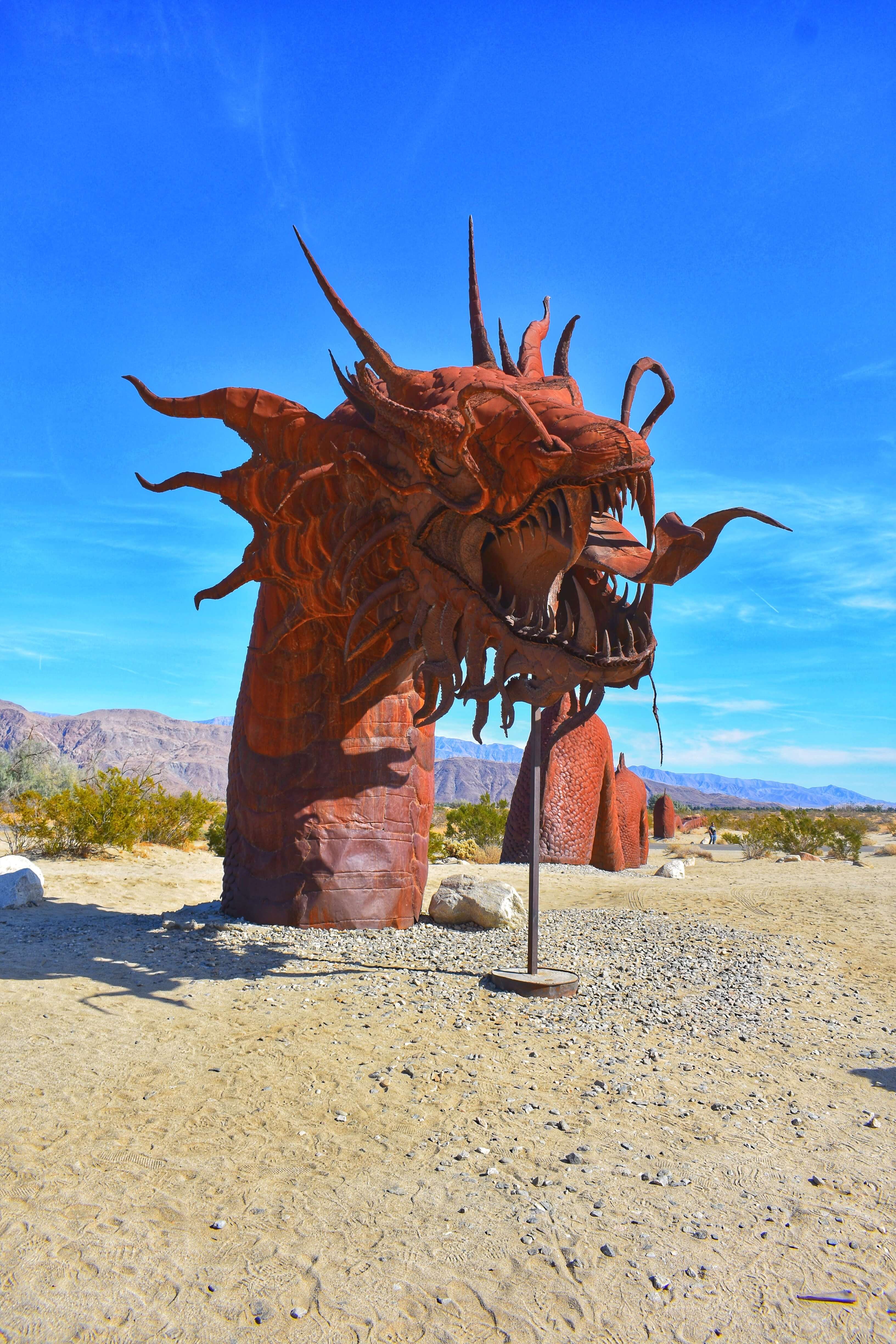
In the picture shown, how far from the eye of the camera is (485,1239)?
2543 mm

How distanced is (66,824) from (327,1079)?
408 inches

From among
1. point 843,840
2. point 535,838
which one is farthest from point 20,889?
point 843,840

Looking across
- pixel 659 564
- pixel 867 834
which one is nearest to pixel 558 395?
pixel 659 564

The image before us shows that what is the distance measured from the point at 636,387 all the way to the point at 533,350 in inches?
51.4

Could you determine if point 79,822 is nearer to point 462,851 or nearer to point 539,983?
point 462,851

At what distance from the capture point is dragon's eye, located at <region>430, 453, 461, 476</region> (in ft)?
13.7

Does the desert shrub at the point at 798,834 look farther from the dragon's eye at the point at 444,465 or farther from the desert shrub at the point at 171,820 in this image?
the dragon's eye at the point at 444,465

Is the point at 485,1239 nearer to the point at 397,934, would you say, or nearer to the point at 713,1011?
the point at 713,1011

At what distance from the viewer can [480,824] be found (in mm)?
18422

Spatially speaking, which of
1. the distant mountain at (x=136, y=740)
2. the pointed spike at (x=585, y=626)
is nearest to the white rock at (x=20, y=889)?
the pointed spike at (x=585, y=626)

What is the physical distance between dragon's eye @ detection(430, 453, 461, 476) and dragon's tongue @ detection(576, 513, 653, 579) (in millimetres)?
729

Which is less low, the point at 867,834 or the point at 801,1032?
the point at 867,834

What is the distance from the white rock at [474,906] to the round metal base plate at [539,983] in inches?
66.2

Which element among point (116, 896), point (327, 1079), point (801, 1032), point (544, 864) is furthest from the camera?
point (544, 864)
